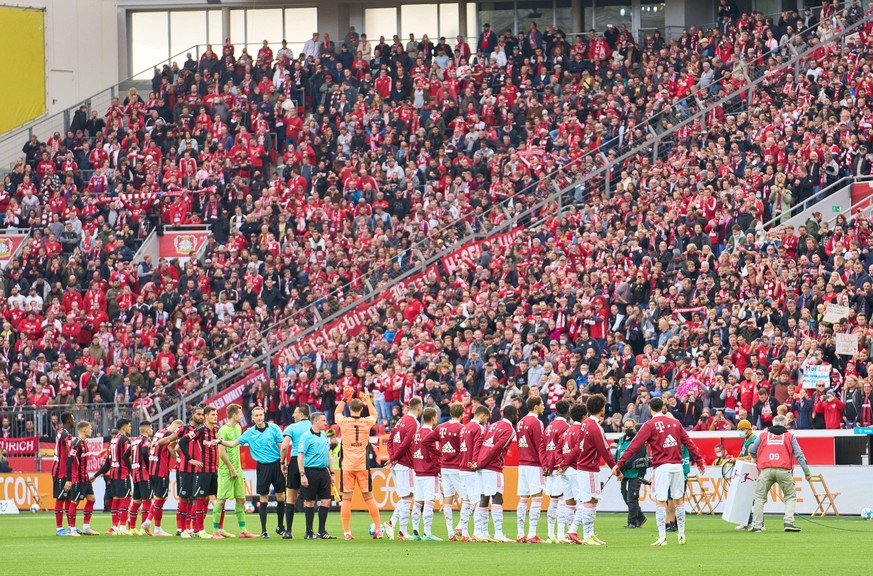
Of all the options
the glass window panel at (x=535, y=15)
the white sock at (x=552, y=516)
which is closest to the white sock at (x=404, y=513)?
the white sock at (x=552, y=516)

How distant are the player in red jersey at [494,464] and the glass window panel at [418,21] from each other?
34.0m

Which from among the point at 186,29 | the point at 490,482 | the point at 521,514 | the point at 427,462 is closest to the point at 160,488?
the point at 427,462

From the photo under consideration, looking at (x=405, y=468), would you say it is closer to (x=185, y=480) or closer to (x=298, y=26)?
(x=185, y=480)

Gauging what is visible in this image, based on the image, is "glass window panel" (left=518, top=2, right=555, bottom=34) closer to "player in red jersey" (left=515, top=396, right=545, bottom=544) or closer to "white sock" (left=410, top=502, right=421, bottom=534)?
"white sock" (left=410, top=502, right=421, bottom=534)

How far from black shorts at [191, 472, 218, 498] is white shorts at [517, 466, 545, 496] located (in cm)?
559

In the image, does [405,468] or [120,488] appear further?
[120,488]

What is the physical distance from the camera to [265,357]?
134ft

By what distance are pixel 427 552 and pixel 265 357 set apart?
70.9 feet

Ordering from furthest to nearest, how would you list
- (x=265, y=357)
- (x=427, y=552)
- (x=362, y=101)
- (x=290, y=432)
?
1. (x=362, y=101)
2. (x=265, y=357)
3. (x=290, y=432)
4. (x=427, y=552)

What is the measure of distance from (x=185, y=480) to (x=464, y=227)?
61.4 ft

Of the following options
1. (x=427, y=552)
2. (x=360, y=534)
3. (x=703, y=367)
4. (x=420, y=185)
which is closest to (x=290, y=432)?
(x=360, y=534)

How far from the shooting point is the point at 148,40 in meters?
56.9

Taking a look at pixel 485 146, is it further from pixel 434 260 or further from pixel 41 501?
pixel 41 501

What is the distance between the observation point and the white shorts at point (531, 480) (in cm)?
2117
